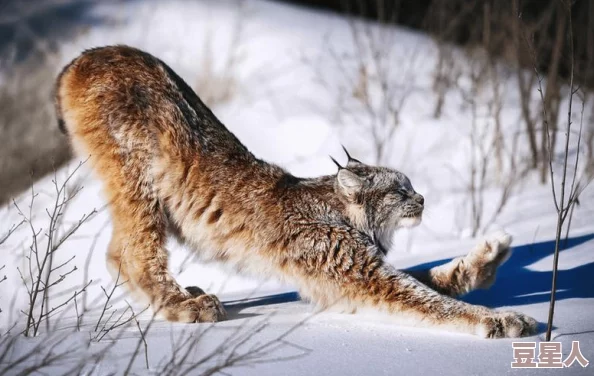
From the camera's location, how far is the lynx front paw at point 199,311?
4062mm

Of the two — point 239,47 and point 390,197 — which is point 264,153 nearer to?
point 239,47

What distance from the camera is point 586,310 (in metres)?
3.96

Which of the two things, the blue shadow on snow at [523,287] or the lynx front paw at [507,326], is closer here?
the lynx front paw at [507,326]

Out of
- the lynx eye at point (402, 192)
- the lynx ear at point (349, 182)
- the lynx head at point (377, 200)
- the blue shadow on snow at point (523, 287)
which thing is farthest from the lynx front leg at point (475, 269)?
the lynx ear at point (349, 182)

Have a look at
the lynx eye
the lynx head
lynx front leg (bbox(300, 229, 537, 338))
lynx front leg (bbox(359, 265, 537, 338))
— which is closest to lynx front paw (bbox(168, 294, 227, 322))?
lynx front leg (bbox(300, 229, 537, 338))

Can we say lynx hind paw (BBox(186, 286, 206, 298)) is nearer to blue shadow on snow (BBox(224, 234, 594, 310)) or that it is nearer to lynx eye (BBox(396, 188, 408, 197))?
blue shadow on snow (BBox(224, 234, 594, 310))

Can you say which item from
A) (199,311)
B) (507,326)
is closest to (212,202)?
(199,311)

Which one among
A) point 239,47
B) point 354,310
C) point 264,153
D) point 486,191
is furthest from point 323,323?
point 239,47

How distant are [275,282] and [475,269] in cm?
158

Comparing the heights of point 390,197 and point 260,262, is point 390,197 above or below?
above

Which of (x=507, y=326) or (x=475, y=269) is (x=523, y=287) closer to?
(x=475, y=269)

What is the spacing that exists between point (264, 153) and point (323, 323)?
200 inches

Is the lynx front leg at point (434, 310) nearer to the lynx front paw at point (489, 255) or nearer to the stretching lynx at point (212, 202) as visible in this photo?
the stretching lynx at point (212, 202)

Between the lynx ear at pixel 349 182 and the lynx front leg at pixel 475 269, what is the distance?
646mm
